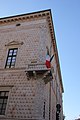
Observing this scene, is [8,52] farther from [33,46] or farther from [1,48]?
[33,46]

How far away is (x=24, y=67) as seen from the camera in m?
14.6

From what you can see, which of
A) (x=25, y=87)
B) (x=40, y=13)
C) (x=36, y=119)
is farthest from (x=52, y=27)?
(x=36, y=119)

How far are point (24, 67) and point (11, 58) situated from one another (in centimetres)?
214

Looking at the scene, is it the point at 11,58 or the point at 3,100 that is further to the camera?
the point at 11,58

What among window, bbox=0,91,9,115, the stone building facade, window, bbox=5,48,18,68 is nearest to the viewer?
the stone building facade

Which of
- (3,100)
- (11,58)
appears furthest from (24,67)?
(3,100)

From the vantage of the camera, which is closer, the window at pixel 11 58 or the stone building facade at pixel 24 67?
the stone building facade at pixel 24 67

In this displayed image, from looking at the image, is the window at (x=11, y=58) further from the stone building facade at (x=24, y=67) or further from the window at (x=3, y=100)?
the window at (x=3, y=100)

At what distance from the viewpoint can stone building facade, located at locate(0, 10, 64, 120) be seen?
12.8 m

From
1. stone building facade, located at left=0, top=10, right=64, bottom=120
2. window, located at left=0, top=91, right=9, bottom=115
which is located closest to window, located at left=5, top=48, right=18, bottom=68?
stone building facade, located at left=0, top=10, right=64, bottom=120

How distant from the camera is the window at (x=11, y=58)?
50.9ft

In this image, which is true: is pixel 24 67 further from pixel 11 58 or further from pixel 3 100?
pixel 3 100

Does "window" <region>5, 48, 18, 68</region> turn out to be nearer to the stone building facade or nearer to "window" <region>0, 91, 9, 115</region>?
the stone building facade

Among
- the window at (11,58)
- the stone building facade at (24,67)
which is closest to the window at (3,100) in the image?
the stone building facade at (24,67)
